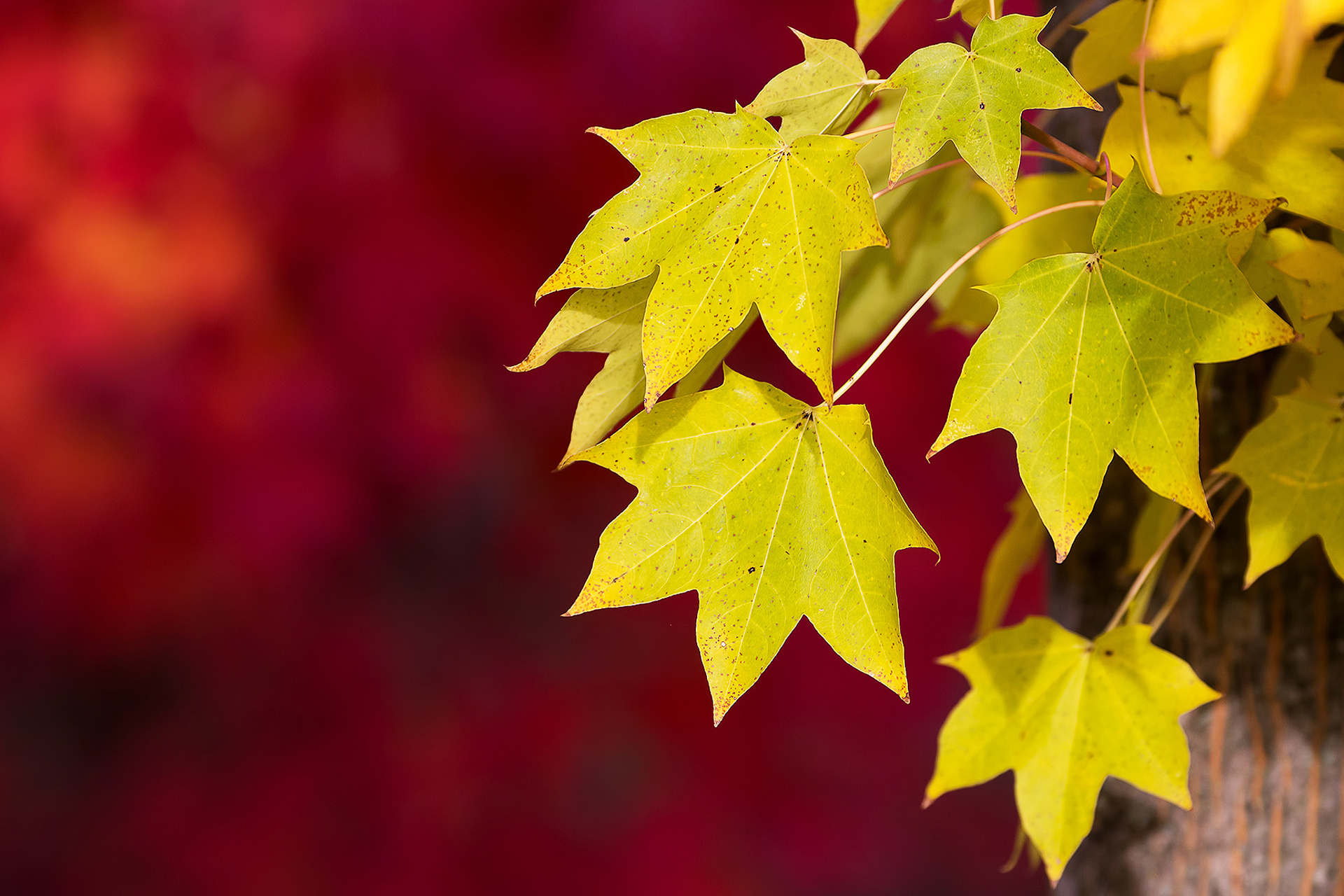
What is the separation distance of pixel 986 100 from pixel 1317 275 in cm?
14

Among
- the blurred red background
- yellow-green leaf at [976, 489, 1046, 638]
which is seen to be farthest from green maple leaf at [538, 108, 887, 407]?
the blurred red background

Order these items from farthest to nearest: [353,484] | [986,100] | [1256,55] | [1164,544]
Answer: [353,484] → [1164,544] → [986,100] → [1256,55]

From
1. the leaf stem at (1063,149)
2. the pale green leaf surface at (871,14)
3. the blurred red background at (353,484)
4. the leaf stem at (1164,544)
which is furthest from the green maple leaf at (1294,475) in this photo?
the blurred red background at (353,484)

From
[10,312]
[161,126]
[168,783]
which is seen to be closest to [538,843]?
[168,783]

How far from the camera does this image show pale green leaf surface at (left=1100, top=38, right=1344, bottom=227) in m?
0.34

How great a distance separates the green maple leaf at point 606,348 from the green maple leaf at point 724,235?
0.09 ft

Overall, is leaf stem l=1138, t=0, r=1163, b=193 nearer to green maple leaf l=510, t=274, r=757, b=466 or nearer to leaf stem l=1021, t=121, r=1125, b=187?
leaf stem l=1021, t=121, r=1125, b=187

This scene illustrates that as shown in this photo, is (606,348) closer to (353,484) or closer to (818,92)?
(818,92)

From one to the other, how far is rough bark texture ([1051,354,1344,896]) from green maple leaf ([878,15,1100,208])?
262mm

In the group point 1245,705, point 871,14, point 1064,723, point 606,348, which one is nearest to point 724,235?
point 606,348

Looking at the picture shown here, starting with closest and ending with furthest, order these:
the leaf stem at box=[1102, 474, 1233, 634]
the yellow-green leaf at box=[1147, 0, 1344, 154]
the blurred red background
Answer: the yellow-green leaf at box=[1147, 0, 1344, 154]
the leaf stem at box=[1102, 474, 1233, 634]
the blurred red background

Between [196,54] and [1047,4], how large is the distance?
3.66ft

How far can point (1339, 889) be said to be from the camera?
0.52m

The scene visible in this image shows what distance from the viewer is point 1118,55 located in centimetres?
40
